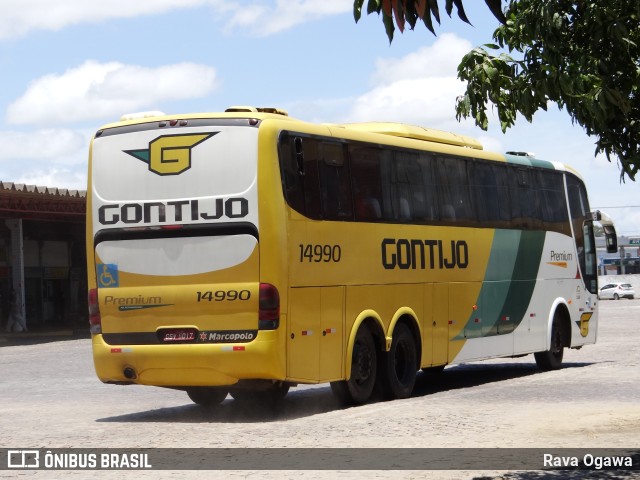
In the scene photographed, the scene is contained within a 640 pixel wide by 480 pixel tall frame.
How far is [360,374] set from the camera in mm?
16141

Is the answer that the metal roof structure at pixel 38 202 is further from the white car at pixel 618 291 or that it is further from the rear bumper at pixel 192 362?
the white car at pixel 618 291

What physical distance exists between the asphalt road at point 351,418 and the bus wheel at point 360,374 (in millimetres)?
253

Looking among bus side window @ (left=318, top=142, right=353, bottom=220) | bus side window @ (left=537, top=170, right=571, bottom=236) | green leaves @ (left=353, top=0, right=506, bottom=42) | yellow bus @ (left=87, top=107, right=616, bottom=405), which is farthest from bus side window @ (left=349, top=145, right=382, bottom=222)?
green leaves @ (left=353, top=0, right=506, bottom=42)

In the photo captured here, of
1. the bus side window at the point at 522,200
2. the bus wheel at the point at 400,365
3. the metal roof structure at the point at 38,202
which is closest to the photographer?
the bus wheel at the point at 400,365

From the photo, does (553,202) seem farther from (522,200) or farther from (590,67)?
(590,67)

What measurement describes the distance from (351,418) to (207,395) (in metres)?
2.96

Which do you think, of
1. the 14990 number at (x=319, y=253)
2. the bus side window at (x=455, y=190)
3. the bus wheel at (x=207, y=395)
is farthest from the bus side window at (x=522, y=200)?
the bus wheel at (x=207, y=395)

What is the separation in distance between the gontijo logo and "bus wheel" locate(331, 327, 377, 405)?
324 centimetres

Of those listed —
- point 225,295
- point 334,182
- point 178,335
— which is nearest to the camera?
point 225,295

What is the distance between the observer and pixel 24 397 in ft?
59.1

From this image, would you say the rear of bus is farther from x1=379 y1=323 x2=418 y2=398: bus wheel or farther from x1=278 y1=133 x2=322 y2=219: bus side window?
x1=379 y1=323 x2=418 y2=398: bus wheel

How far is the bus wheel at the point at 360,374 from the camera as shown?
15.9 metres

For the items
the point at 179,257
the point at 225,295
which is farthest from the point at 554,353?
the point at 179,257

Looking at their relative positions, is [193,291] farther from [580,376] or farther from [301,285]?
[580,376]
